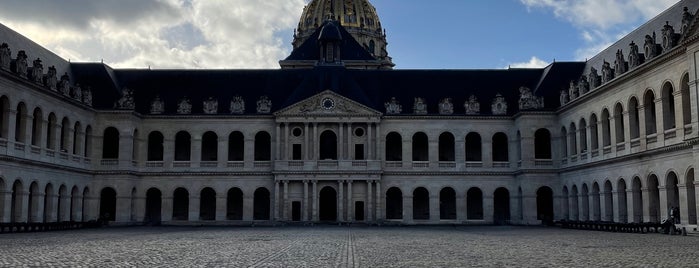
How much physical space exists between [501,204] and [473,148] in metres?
5.93

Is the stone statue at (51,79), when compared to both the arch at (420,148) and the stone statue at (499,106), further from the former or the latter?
the stone statue at (499,106)

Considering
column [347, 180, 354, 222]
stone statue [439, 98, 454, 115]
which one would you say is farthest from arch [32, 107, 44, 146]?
stone statue [439, 98, 454, 115]

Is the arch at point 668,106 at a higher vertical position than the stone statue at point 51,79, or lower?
lower

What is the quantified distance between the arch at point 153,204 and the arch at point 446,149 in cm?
2690

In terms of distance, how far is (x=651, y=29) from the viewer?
53.3 metres

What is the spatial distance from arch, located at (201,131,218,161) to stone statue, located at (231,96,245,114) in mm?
3680

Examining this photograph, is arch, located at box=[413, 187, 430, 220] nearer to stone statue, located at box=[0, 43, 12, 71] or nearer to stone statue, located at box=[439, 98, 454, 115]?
stone statue, located at box=[439, 98, 454, 115]

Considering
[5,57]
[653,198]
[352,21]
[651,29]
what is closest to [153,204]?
[5,57]

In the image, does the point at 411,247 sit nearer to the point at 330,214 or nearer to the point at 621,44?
the point at 621,44

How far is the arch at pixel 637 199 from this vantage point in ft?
166

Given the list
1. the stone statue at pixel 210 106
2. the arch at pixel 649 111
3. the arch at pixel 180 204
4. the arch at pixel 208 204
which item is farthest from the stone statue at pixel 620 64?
the arch at pixel 180 204

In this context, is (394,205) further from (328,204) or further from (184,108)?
(184,108)

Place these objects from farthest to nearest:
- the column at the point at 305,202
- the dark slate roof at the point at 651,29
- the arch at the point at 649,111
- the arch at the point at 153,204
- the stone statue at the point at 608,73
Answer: the arch at the point at 153,204, the column at the point at 305,202, the stone statue at the point at 608,73, the arch at the point at 649,111, the dark slate roof at the point at 651,29

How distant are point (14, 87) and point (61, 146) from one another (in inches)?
408
